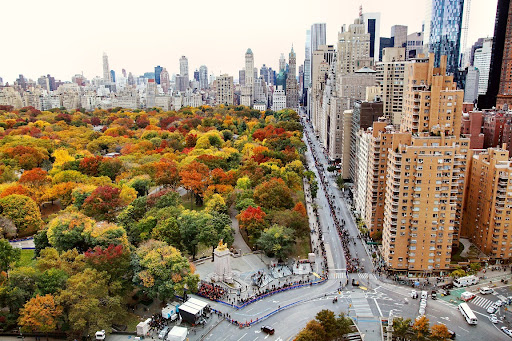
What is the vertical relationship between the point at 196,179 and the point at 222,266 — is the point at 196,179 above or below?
above

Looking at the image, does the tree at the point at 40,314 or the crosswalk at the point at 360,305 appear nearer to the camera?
the tree at the point at 40,314

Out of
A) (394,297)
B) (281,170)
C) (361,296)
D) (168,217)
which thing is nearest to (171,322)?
(168,217)

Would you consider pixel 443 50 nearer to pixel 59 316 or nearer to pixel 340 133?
pixel 340 133

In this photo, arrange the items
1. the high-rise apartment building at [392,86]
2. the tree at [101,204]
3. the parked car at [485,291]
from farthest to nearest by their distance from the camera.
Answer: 1. the high-rise apartment building at [392,86]
2. the tree at [101,204]
3. the parked car at [485,291]

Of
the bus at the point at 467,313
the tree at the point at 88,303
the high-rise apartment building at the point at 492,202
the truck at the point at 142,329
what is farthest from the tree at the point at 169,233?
the high-rise apartment building at the point at 492,202

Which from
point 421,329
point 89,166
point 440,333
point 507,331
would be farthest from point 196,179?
point 507,331

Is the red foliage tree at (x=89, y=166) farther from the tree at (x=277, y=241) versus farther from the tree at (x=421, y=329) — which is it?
the tree at (x=421, y=329)

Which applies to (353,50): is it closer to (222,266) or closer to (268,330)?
(222,266)
